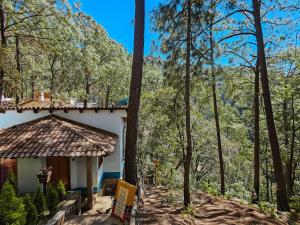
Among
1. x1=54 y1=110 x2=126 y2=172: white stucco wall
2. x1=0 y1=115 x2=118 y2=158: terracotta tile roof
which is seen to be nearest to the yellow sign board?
x1=0 y1=115 x2=118 y2=158: terracotta tile roof

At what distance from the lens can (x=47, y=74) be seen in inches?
1465

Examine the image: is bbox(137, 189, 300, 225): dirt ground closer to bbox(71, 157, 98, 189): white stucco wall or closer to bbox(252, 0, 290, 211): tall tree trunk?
bbox(252, 0, 290, 211): tall tree trunk

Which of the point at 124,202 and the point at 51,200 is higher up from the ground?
the point at 124,202

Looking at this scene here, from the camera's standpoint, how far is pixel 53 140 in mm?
10586

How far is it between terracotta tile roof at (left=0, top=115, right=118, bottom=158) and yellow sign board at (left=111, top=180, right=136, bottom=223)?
2513 mm

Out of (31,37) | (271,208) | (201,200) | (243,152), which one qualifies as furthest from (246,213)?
(243,152)

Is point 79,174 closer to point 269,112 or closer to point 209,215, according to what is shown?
point 209,215

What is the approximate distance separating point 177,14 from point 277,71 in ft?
26.1

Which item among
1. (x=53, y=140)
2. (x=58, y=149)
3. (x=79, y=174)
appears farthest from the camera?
(x=79, y=174)

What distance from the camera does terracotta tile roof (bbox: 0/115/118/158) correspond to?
9742 millimetres

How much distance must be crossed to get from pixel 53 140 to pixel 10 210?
4217mm

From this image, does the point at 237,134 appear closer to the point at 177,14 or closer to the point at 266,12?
the point at 266,12

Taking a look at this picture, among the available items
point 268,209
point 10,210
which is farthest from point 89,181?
point 268,209

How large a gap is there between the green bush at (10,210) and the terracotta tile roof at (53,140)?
2956 mm
